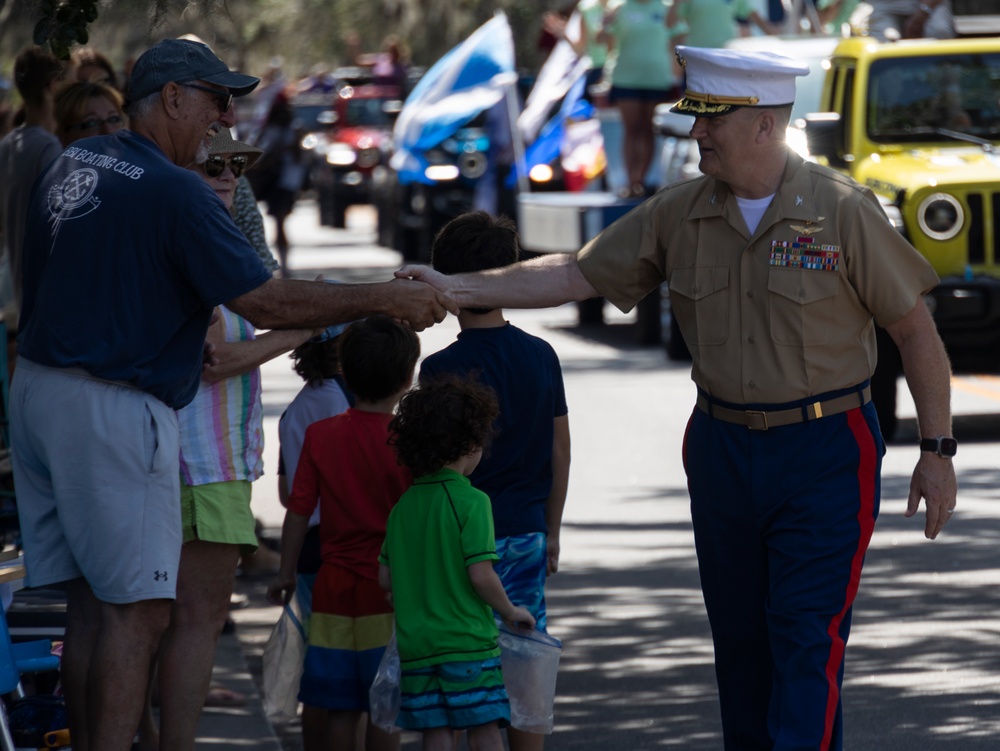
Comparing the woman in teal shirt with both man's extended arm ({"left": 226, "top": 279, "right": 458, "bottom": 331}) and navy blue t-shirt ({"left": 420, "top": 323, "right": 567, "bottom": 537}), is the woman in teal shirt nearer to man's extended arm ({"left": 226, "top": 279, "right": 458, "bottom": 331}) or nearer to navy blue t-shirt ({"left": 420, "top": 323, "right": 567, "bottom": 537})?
navy blue t-shirt ({"left": 420, "top": 323, "right": 567, "bottom": 537})

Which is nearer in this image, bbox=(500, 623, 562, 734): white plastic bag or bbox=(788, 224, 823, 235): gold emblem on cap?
bbox=(788, 224, 823, 235): gold emblem on cap

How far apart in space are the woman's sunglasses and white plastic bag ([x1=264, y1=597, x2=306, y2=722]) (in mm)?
1366

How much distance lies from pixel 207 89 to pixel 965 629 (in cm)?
405

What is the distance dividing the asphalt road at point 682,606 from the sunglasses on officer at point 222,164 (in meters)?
2.07

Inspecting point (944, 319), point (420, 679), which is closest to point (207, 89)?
point (420, 679)

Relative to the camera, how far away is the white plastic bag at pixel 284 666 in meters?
5.45

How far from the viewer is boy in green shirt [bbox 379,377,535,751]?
4789 mm

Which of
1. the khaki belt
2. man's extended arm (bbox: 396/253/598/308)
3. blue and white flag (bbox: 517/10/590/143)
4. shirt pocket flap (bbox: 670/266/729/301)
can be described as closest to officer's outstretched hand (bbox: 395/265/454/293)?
man's extended arm (bbox: 396/253/598/308)

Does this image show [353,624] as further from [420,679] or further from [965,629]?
[965,629]

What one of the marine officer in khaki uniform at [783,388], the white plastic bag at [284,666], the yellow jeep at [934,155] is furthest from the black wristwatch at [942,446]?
the yellow jeep at [934,155]

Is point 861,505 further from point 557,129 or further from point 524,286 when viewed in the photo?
point 557,129

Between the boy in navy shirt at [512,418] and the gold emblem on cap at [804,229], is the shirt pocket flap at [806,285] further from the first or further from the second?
the boy in navy shirt at [512,418]

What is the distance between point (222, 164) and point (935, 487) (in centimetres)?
228

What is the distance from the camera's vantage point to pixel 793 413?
4.73 m
